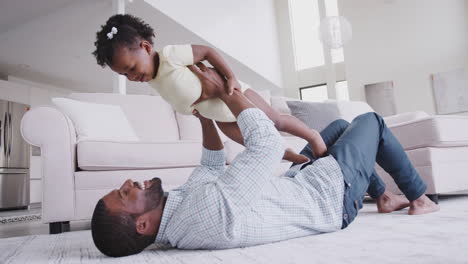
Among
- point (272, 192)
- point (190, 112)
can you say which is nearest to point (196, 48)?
point (190, 112)

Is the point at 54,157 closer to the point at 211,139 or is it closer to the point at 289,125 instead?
the point at 211,139

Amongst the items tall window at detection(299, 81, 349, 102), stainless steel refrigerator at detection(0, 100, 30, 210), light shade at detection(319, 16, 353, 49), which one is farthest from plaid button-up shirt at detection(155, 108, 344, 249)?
tall window at detection(299, 81, 349, 102)

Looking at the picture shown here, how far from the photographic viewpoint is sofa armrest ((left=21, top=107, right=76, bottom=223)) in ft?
6.40

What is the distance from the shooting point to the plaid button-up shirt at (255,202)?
40.1 inches

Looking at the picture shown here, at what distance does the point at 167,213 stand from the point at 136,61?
1.89 feet

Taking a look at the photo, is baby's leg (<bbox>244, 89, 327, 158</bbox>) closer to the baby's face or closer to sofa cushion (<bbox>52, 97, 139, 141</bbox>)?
the baby's face

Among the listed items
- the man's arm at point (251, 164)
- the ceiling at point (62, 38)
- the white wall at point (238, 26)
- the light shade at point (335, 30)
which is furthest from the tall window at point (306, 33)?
the man's arm at point (251, 164)

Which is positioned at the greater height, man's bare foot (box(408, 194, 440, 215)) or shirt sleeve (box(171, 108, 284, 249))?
shirt sleeve (box(171, 108, 284, 249))

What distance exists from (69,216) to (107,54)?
108cm

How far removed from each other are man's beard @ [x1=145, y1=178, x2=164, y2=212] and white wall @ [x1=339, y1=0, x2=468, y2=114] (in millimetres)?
6371

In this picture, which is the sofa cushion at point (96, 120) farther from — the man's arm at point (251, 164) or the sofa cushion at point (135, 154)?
the man's arm at point (251, 164)

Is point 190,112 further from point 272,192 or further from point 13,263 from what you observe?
point 13,263

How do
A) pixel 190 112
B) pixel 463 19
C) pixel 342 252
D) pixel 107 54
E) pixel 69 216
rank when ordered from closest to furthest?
pixel 342 252
pixel 107 54
pixel 190 112
pixel 69 216
pixel 463 19

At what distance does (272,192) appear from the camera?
1.18 meters
